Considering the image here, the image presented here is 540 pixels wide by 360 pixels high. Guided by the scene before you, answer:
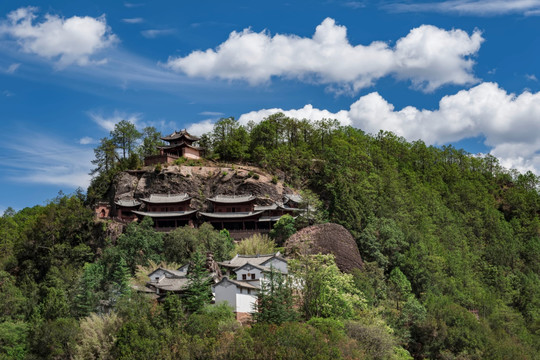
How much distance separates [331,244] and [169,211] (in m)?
21.2

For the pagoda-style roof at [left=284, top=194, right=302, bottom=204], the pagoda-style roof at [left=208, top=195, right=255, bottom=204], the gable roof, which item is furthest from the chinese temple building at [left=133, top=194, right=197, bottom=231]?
the gable roof

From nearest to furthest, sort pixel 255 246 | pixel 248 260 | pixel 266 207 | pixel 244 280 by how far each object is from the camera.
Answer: pixel 244 280 < pixel 248 260 < pixel 255 246 < pixel 266 207

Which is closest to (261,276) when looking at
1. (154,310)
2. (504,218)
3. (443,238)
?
(154,310)

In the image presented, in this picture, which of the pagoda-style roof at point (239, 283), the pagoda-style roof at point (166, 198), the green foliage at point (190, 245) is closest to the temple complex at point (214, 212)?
the pagoda-style roof at point (166, 198)

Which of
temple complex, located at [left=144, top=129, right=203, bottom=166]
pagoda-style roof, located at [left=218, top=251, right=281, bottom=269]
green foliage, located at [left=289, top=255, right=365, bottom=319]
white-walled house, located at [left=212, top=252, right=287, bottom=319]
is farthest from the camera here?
temple complex, located at [left=144, top=129, right=203, bottom=166]

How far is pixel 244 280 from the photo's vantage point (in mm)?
47312

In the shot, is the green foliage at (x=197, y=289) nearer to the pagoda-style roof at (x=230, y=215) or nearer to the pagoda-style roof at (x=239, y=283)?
the pagoda-style roof at (x=239, y=283)

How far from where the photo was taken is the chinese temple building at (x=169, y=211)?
6412cm

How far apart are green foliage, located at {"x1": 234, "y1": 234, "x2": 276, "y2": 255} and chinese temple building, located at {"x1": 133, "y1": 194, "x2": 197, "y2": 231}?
8.73 m

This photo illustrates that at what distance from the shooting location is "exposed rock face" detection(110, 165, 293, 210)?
68188 millimetres

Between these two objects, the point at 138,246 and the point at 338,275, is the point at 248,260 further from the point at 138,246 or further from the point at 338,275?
the point at 138,246

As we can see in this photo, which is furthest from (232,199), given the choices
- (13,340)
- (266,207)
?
(13,340)

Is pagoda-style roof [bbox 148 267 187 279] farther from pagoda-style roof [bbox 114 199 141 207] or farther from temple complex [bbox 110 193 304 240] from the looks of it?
pagoda-style roof [bbox 114 199 141 207]

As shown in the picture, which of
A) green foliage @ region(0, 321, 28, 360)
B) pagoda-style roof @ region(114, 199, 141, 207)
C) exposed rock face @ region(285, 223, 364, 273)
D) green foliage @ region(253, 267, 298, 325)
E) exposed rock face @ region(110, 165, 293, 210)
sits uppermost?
exposed rock face @ region(110, 165, 293, 210)
